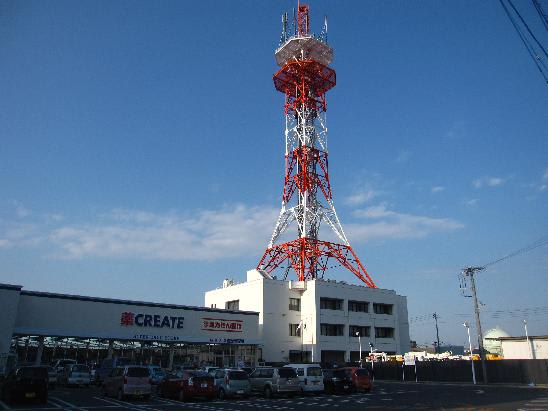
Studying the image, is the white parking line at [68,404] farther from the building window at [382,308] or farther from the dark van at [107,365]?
the building window at [382,308]

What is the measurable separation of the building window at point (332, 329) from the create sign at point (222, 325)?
11.1 metres

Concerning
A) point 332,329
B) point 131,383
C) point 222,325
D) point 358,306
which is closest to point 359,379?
point 131,383

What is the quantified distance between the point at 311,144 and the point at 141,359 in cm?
3907

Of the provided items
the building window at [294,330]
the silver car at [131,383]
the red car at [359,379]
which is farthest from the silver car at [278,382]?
the building window at [294,330]

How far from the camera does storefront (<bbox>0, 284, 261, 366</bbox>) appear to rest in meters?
39.4

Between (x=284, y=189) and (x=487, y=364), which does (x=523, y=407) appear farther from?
(x=284, y=189)

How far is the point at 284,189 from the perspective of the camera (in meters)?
69.6

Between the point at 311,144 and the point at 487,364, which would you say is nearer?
the point at 487,364

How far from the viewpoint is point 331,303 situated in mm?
59562

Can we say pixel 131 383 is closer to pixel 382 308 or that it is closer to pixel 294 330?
pixel 294 330

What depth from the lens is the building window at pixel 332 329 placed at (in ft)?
188

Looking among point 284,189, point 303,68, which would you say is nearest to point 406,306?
point 284,189

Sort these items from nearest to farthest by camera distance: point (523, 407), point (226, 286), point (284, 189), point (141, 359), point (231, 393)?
1. point (523, 407)
2. point (231, 393)
3. point (141, 359)
4. point (226, 286)
5. point (284, 189)

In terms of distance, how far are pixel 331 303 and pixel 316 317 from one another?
4.55 m
